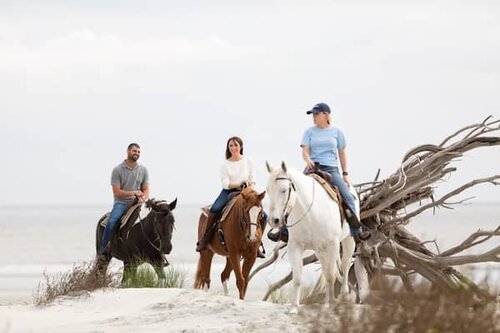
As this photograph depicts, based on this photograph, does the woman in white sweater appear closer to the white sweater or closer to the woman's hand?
the white sweater

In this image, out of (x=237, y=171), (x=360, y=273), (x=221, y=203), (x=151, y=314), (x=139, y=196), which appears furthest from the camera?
(x=360, y=273)

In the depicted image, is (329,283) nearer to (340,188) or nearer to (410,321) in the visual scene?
(340,188)

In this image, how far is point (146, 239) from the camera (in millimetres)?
17844

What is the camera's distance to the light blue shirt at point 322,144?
47.6 feet

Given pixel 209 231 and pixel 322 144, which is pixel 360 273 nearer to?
pixel 209 231

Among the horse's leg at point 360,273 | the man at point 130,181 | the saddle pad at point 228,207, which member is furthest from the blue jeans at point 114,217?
the horse's leg at point 360,273

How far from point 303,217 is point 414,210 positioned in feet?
15.6

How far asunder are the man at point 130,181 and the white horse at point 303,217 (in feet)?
14.7

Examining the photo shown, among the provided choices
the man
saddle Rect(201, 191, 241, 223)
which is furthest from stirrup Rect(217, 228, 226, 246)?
the man

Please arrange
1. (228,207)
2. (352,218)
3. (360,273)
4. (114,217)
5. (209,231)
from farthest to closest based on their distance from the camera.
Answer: (114,217) → (360,273) → (209,231) → (228,207) → (352,218)

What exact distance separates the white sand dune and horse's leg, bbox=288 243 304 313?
0.55ft

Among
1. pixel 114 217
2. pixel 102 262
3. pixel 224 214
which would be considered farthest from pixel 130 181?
pixel 224 214

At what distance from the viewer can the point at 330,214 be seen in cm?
1388

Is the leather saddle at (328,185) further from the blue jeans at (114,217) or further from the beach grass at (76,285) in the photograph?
the blue jeans at (114,217)
